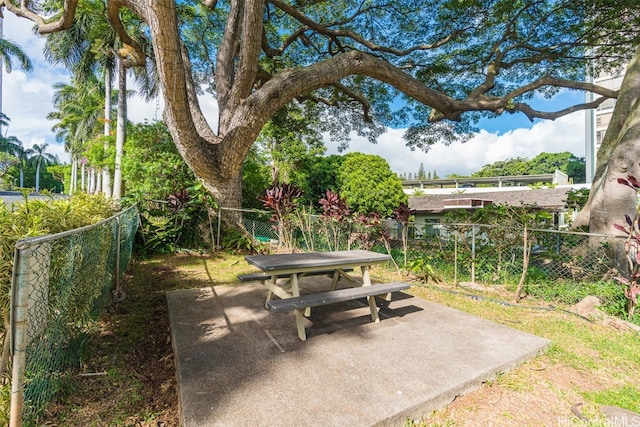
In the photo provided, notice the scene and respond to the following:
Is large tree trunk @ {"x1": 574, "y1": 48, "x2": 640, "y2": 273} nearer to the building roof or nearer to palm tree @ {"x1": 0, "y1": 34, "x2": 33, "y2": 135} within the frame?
the building roof

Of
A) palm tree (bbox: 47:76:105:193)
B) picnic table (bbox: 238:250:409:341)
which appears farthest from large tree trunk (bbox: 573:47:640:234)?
palm tree (bbox: 47:76:105:193)

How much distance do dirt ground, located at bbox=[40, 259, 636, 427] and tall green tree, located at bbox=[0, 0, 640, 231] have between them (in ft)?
13.3

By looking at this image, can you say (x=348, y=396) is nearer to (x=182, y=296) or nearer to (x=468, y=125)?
(x=182, y=296)

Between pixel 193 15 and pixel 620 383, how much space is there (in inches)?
485

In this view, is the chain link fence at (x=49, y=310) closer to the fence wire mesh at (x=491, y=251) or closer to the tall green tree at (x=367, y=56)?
the tall green tree at (x=367, y=56)

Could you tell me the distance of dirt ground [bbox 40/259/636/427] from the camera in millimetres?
1937

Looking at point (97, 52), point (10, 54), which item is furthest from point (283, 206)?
point (10, 54)

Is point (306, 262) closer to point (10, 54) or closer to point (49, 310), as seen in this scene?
point (49, 310)

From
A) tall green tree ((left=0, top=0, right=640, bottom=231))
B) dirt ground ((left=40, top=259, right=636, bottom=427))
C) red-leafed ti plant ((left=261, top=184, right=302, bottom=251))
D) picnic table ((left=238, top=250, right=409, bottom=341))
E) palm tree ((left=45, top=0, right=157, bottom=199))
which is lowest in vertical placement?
dirt ground ((left=40, top=259, right=636, bottom=427))

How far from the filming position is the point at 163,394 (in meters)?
2.24

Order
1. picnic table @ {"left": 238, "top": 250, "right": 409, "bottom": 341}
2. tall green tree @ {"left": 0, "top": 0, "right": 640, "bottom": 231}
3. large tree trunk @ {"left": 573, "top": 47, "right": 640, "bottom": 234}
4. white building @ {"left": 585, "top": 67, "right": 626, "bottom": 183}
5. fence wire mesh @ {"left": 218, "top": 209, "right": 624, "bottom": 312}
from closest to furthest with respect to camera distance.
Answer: picnic table @ {"left": 238, "top": 250, "right": 409, "bottom": 341} < fence wire mesh @ {"left": 218, "top": 209, "right": 624, "bottom": 312} < large tree trunk @ {"left": 573, "top": 47, "right": 640, "bottom": 234} < tall green tree @ {"left": 0, "top": 0, "right": 640, "bottom": 231} < white building @ {"left": 585, "top": 67, "right": 626, "bottom": 183}

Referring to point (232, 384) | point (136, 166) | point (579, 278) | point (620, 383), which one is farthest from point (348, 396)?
point (136, 166)

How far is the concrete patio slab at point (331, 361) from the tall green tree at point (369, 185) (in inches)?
289

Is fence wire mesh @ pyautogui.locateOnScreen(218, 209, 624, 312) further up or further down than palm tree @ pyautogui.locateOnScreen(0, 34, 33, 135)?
further down
